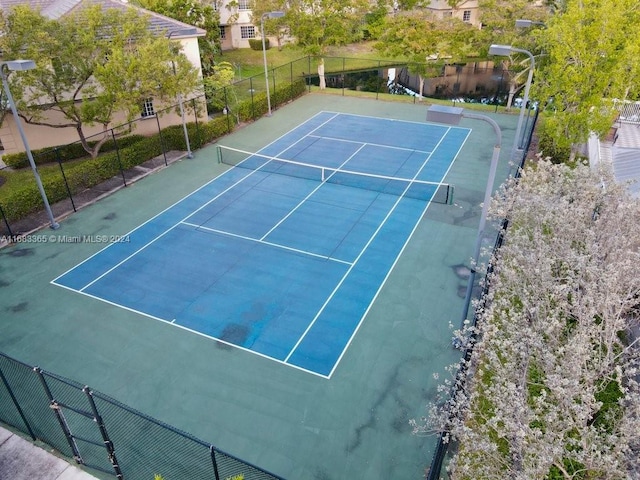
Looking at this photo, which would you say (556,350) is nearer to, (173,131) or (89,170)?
(89,170)

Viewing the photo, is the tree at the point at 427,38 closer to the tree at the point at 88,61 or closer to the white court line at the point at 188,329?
the tree at the point at 88,61

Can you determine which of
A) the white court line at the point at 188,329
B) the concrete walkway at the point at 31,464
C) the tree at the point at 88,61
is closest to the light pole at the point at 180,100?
the tree at the point at 88,61

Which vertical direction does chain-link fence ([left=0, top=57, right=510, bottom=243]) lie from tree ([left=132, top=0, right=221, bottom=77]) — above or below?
below

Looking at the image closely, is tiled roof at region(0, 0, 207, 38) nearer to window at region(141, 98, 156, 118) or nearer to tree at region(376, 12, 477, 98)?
window at region(141, 98, 156, 118)

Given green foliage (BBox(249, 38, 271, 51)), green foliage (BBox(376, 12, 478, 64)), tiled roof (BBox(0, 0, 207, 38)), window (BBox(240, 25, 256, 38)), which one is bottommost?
green foliage (BBox(249, 38, 271, 51))

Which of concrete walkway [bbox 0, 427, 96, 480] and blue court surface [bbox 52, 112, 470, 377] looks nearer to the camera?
concrete walkway [bbox 0, 427, 96, 480]

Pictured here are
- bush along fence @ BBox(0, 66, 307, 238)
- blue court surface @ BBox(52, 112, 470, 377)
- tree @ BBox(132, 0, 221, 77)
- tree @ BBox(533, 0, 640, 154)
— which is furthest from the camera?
tree @ BBox(132, 0, 221, 77)

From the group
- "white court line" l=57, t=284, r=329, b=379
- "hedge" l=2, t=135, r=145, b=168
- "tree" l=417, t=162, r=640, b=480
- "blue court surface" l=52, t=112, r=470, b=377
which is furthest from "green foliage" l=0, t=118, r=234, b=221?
"tree" l=417, t=162, r=640, b=480

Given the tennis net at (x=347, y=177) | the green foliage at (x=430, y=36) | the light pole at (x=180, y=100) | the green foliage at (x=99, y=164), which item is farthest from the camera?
the green foliage at (x=430, y=36)
